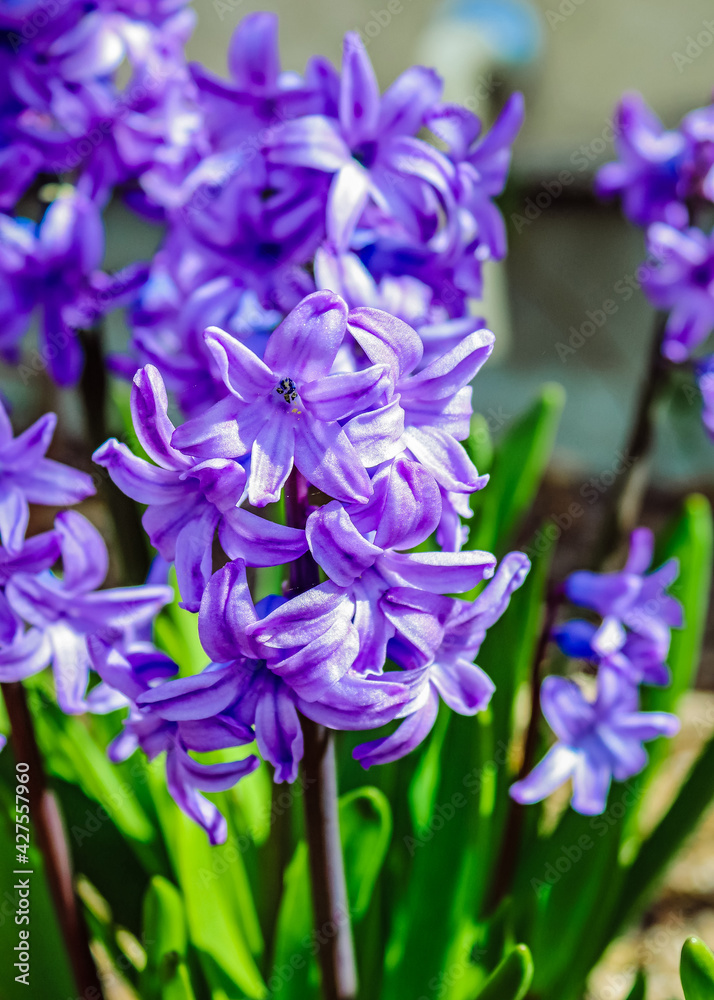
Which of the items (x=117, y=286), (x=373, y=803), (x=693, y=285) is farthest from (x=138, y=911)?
(x=693, y=285)

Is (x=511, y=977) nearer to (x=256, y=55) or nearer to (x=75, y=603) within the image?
(x=75, y=603)

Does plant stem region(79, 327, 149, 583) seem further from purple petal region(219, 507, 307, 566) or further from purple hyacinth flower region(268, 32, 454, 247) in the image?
purple petal region(219, 507, 307, 566)

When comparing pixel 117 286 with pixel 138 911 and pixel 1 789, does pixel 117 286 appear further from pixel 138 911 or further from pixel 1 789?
pixel 138 911

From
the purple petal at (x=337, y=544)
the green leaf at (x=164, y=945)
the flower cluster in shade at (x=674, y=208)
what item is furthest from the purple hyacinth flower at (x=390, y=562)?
the flower cluster in shade at (x=674, y=208)

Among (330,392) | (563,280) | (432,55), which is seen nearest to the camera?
(330,392)

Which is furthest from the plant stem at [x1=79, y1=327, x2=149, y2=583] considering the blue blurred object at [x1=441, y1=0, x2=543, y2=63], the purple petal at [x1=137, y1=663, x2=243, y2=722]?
the blue blurred object at [x1=441, y1=0, x2=543, y2=63]

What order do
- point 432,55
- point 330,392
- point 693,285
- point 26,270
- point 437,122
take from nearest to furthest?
point 330,392
point 437,122
point 26,270
point 693,285
point 432,55
